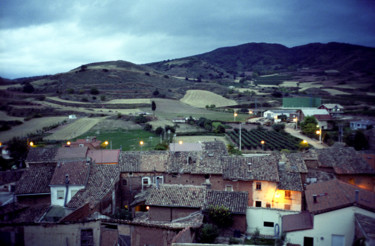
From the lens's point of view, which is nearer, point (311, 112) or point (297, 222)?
point (297, 222)

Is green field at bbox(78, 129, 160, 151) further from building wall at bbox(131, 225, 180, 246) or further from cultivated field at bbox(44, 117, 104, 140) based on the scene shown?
building wall at bbox(131, 225, 180, 246)

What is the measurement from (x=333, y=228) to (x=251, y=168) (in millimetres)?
9162

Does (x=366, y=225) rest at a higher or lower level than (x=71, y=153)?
lower

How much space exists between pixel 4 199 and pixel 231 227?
17190 mm

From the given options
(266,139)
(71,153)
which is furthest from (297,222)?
(266,139)

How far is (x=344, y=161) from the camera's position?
24672 mm

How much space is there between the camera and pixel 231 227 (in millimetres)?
17453

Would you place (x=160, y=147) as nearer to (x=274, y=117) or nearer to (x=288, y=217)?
(x=288, y=217)

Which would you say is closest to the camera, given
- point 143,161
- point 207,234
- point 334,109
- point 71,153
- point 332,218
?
point 207,234

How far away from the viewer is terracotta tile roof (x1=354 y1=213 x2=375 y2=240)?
11711mm

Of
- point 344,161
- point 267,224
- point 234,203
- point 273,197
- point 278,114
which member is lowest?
point 267,224

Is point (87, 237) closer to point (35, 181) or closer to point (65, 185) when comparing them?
point (65, 185)

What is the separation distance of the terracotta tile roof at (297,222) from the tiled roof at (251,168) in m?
4.96

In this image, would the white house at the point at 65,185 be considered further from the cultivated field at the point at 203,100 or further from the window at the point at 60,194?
the cultivated field at the point at 203,100
